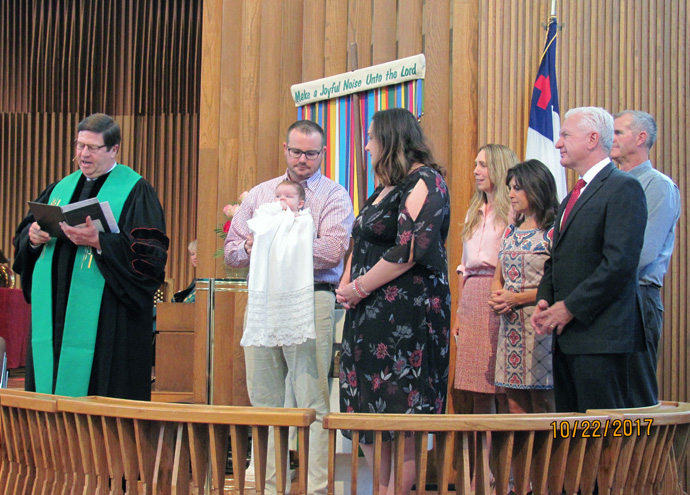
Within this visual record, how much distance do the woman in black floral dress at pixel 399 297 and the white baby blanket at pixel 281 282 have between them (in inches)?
14.2

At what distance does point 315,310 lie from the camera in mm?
3121

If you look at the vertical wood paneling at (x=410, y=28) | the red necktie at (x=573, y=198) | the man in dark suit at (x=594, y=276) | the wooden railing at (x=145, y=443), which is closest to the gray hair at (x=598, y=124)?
the man in dark suit at (x=594, y=276)

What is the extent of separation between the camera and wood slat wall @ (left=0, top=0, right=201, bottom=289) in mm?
9773

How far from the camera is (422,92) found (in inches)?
158

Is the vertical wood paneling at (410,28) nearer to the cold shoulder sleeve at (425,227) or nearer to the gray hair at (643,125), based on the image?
the gray hair at (643,125)

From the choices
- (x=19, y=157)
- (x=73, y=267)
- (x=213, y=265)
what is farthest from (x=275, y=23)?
(x=19, y=157)

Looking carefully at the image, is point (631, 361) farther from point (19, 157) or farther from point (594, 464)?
point (19, 157)

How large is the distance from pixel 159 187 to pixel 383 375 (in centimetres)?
789

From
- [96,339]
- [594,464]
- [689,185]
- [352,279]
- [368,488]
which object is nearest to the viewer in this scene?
[594,464]

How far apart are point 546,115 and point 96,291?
241 centimetres

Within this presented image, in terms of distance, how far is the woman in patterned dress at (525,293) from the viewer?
301cm

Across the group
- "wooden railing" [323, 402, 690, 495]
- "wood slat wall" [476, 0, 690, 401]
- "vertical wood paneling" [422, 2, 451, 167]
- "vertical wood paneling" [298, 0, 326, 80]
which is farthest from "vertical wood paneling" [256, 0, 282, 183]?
"wooden railing" [323, 402, 690, 495]

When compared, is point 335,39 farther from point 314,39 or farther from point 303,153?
point 303,153
